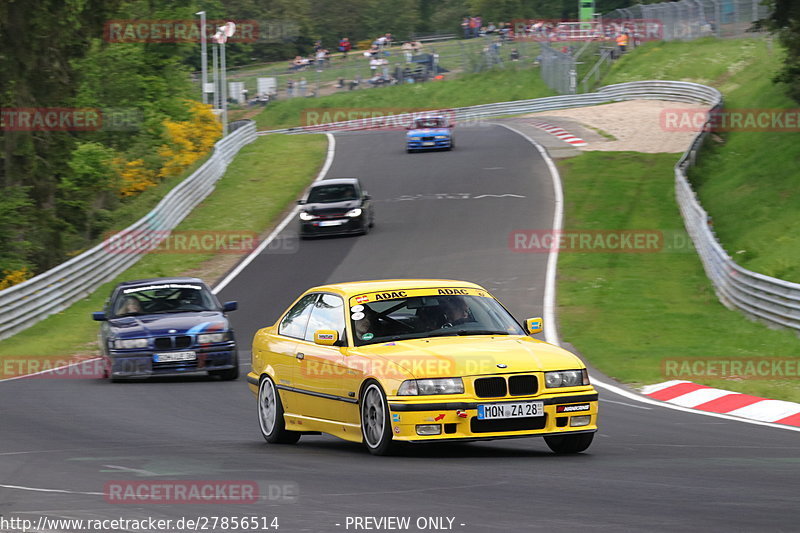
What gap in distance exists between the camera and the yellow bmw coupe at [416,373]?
30.0ft

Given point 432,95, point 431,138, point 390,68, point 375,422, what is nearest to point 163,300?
point 375,422

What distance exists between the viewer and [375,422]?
954 cm

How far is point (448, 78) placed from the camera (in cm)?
8231

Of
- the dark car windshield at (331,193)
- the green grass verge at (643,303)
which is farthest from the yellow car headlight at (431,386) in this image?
the dark car windshield at (331,193)

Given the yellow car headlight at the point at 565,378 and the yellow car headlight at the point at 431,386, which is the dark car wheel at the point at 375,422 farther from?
the yellow car headlight at the point at 565,378

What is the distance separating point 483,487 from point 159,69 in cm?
5794

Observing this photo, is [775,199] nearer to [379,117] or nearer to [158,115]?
[158,115]

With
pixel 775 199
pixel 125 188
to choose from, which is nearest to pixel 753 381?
pixel 775 199

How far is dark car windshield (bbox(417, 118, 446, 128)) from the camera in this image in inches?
1960

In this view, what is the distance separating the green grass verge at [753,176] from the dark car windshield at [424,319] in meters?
14.0

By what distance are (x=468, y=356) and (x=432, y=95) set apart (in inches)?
2800

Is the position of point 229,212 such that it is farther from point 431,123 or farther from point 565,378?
point 565,378

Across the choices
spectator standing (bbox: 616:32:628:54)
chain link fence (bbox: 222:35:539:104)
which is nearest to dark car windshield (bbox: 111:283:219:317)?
spectator standing (bbox: 616:32:628:54)

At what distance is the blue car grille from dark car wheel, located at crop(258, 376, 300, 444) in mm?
5688
